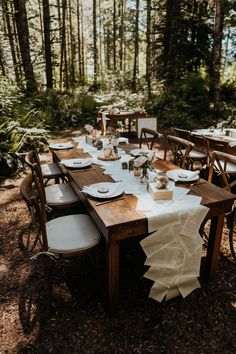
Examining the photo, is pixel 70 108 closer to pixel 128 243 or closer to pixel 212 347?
pixel 128 243

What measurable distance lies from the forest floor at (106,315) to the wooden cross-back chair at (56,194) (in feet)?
1.78

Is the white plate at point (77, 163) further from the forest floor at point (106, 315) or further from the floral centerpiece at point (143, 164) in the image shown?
the forest floor at point (106, 315)

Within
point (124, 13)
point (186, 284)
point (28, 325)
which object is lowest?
point (28, 325)

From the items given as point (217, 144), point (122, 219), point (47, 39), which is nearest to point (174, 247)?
point (122, 219)

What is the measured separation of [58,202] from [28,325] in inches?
42.6

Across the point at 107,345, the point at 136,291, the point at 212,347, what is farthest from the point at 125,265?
the point at 212,347

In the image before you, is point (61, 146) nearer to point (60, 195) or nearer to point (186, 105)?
point (60, 195)

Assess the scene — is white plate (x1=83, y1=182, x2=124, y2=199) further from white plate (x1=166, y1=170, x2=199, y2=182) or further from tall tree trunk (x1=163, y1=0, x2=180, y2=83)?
tall tree trunk (x1=163, y1=0, x2=180, y2=83)

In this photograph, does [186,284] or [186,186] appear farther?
[186,186]

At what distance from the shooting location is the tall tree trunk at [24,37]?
277 inches

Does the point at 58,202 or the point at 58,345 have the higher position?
the point at 58,202

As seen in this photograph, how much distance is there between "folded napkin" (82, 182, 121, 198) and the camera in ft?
6.47

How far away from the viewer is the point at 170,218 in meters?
1.75

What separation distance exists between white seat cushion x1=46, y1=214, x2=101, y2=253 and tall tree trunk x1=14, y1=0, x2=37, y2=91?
6.87m
